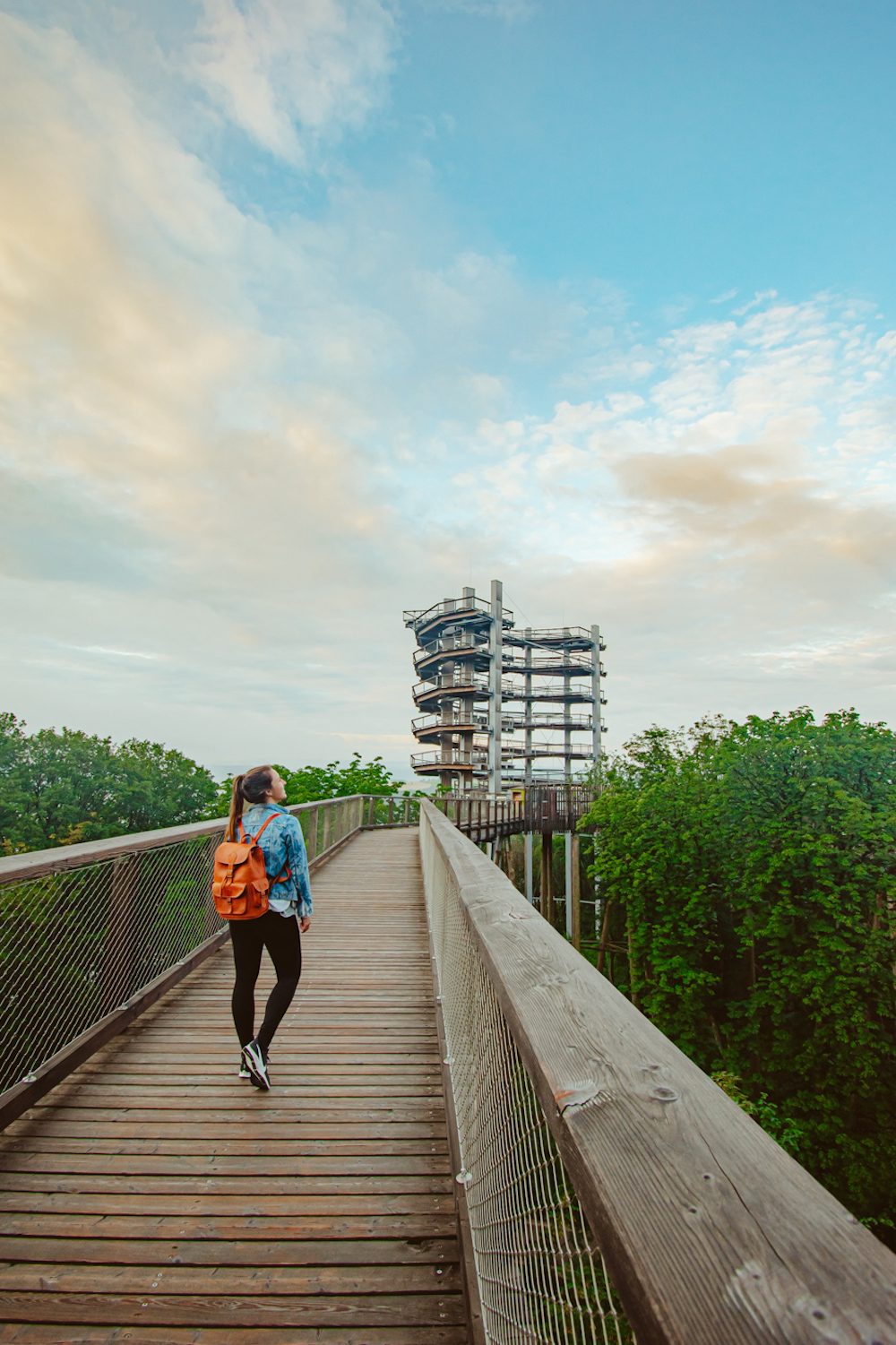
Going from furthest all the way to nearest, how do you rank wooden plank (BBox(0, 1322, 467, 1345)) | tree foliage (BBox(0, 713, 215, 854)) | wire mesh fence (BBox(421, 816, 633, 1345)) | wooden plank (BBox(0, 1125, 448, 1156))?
tree foliage (BBox(0, 713, 215, 854)) → wooden plank (BBox(0, 1125, 448, 1156)) → wooden plank (BBox(0, 1322, 467, 1345)) → wire mesh fence (BBox(421, 816, 633, 1345))

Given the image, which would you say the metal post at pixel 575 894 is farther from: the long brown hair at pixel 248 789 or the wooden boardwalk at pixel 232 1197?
the long brown hair at pixel 248 789

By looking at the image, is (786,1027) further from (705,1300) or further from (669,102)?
(669,102)

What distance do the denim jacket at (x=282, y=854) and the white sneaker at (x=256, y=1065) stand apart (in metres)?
0.81

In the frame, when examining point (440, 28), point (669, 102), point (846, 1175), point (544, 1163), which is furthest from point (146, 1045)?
point (440, 28)

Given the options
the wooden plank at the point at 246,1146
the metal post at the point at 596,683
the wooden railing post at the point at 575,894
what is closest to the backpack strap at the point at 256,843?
the wooden plank at the point at 246,1146

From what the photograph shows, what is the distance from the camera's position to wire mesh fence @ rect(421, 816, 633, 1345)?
1.03 meters

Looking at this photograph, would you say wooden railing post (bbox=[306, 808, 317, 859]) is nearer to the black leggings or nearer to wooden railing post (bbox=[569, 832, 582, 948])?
the black leggings

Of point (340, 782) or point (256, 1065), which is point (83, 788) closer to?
point (340, 782)

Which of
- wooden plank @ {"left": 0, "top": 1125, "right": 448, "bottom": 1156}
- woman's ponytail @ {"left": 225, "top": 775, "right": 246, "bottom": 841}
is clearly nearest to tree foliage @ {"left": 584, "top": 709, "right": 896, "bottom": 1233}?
wooden plank @ {"left": 0, "top": 1125, "right": 448, "bottom": 1156}

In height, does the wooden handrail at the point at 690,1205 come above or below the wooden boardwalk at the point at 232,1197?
above

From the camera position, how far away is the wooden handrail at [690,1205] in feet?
1.76

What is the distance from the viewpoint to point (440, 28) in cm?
2003

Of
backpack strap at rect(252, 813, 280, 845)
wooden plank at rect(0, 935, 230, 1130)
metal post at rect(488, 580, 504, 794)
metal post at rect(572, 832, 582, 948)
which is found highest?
metal post at rect(488, 580, 504, 794)

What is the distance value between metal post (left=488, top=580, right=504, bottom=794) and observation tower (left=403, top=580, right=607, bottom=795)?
7 cm
